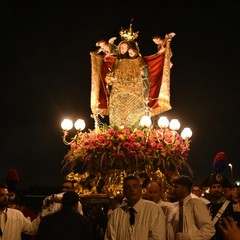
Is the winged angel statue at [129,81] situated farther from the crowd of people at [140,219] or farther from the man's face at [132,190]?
the man's face at [132,190]

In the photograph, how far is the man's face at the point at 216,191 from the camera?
699cm

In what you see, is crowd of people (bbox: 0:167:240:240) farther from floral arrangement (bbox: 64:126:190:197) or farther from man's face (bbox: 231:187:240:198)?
floral arrangement (bbox: 64:126:190:197)

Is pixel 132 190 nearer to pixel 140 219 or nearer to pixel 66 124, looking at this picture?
pixel 140 219

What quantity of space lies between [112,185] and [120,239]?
194 inches

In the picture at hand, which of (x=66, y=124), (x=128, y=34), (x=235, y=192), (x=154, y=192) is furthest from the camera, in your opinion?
(x=128, y=34)

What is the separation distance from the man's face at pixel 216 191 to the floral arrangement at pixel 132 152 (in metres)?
3.03

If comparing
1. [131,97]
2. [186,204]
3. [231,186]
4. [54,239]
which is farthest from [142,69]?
[54,239]

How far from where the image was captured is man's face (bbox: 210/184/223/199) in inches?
275

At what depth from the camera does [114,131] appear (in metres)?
10.3

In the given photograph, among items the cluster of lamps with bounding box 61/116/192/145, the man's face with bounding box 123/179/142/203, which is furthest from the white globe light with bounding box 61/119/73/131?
the man's face with bounding box 123/179/142/203

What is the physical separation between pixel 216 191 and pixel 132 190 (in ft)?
8.32

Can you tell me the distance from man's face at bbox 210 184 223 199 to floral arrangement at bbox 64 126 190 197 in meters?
3.03

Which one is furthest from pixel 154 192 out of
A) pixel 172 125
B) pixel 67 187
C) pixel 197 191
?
pixel 172 125

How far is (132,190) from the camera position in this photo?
5.02m
